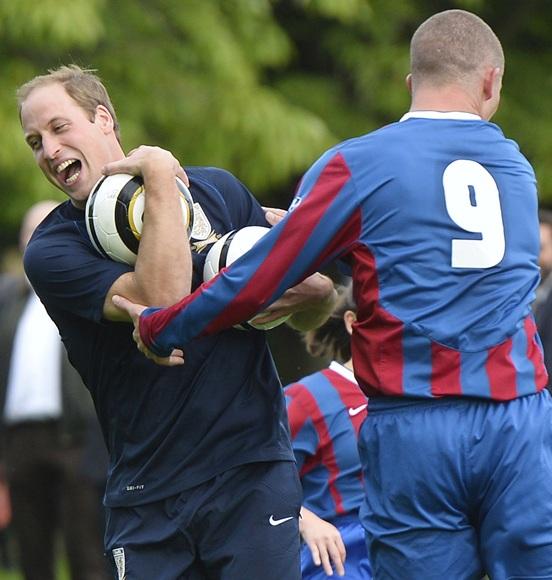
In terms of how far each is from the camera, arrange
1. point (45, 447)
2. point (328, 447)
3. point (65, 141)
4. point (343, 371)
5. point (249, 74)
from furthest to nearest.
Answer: point (249, 74) < point (45, 447) < point (343, 371) < point (328, 447) < point (65, 141)

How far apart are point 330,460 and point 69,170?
158 cm

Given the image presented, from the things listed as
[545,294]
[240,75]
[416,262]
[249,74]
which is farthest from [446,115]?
[249,74]

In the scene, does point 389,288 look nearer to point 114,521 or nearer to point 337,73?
point 114,521

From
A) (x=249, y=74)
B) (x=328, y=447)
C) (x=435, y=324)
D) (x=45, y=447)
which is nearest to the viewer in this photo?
(x=435, y=324)

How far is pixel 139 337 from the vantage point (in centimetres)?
495

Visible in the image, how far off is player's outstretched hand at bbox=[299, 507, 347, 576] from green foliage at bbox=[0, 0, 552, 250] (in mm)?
6615

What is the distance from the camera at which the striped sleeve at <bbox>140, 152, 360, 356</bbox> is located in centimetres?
477

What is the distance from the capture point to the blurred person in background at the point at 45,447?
391 inches

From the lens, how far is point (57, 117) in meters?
5.38

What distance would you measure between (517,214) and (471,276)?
0.27m

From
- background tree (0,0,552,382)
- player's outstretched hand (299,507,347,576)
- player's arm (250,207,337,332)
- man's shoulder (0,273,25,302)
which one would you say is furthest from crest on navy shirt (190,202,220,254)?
background tree (0,0,552,382)

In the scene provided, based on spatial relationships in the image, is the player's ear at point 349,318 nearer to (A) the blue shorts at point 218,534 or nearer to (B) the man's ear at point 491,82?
(A) the blue shorts at point 218,534

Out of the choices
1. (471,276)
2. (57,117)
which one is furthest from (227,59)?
(471,276)

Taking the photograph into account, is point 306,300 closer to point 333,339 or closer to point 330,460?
point 330,460
